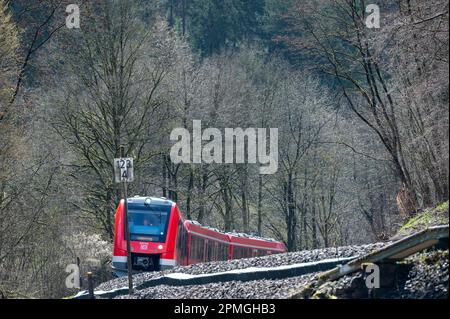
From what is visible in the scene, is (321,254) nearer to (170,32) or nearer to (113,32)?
(113,32)

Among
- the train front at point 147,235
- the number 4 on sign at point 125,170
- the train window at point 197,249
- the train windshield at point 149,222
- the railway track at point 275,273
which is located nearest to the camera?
the railway track at point 275,273

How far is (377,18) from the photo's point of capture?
27281mm

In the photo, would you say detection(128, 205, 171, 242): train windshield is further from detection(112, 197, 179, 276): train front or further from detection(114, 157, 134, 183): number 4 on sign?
detection(114, 157, 134, 183): number 4 on sign

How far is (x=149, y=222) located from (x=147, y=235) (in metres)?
0.42

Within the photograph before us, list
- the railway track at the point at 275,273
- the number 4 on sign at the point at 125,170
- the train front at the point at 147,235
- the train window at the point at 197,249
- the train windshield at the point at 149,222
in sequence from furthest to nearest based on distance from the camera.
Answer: the train window at the point at 197,249 → the train windshield at the point at 149,222 → the train front at the point at 147,235 → the number 4 on sign at the point at 125,170 → the railway track at the point at 275,273

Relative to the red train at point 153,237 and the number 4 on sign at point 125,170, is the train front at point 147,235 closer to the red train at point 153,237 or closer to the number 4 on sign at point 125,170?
the red train at point 153,237

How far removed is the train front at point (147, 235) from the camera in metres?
28.8

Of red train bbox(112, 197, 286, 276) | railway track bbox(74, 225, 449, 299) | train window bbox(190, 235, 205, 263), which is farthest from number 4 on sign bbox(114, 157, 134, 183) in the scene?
train window bbox(190, 235, 205, 263)

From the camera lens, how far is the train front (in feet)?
94.6

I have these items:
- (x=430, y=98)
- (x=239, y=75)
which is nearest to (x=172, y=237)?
(x=430, y=98)

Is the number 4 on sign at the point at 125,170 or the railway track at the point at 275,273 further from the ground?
the number 4 on sign at the point at 125,170

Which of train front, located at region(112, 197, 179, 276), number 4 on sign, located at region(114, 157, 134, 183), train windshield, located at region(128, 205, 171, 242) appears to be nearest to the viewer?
number 4 on sign, located at region(114, 157, 134, 183)

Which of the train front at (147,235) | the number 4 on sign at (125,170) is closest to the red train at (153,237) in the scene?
the train front at (147,235)
